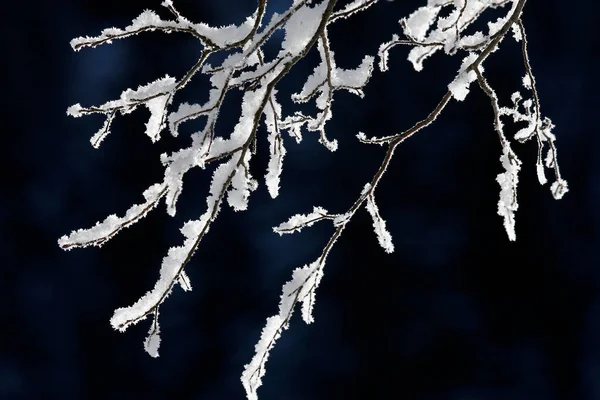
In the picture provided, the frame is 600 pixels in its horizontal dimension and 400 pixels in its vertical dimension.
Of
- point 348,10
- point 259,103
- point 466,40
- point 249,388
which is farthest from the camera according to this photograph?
point 249,388

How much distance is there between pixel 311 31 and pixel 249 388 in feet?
3.87

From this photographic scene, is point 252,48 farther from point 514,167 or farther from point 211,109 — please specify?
point 514,167

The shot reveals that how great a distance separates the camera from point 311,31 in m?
1.33

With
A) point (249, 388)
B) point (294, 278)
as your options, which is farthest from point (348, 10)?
point (249, 388)

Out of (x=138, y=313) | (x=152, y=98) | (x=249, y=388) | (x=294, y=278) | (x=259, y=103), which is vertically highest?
(x=152, y=98)

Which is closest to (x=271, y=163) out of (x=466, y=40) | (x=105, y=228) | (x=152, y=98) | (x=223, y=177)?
(x=223, y=177)

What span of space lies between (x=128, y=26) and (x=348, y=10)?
61 cm

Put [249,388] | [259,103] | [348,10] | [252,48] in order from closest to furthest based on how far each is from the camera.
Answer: [252,48] < [259,103] < [348,10] < [249,388]

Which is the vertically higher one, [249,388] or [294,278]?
[294,278]

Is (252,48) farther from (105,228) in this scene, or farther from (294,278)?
(294,278)

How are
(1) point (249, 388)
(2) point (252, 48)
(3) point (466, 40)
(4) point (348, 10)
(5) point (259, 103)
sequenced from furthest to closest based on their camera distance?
(1) point (249, 388) < (3) point (466, 40) < (4) point (348, 10) < (5) point (259, 103) < (2) point (252, 48)

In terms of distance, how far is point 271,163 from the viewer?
1641 millimetres

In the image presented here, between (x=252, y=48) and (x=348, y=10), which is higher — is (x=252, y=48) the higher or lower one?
the lower one

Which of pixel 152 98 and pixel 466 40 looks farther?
pixel 466 40
